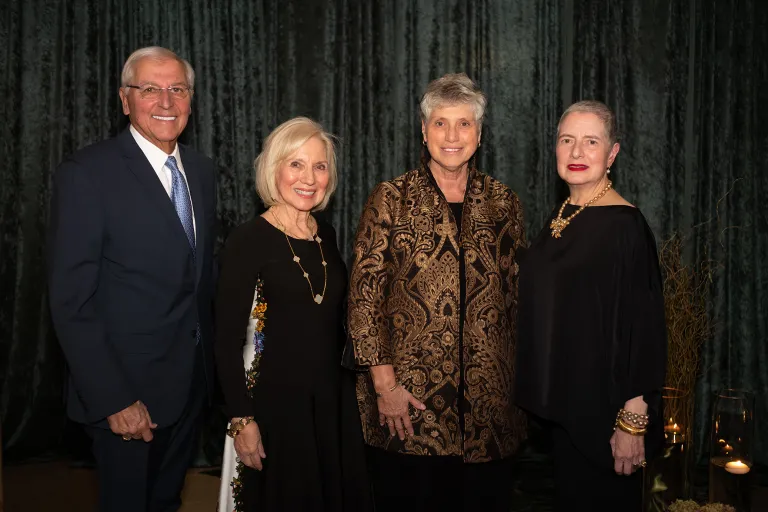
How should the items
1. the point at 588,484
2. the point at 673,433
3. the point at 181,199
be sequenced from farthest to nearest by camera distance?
1. the point at 673,433
2. the point at 181,199
3. the point at 588,484

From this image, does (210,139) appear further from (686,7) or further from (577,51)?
(686,7)

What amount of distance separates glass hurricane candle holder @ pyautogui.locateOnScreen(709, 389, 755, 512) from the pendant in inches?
54.0

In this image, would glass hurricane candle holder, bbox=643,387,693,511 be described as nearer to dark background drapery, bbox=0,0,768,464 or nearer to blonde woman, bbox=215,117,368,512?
dark background drapery, bbox=0,0,768,464

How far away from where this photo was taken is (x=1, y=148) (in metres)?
4.43

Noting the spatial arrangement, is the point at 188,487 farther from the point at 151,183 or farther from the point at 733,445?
the point at 733,445

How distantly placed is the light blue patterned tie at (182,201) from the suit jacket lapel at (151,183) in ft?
0.16

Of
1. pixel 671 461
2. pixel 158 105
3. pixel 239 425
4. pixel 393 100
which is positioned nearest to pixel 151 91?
pixel 158 105

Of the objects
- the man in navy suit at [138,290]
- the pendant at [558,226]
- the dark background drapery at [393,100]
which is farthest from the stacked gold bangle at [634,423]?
the dark background drapery at [393,100]

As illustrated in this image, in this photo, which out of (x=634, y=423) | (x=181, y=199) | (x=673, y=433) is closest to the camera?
(x=634, y=423)

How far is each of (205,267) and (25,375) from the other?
264cm

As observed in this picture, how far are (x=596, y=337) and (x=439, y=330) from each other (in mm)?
491

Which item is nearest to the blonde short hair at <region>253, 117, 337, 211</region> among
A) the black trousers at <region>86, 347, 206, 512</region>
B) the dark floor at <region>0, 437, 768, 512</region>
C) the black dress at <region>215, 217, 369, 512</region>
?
the black dress at <region>215, 217, 369, 512</region>

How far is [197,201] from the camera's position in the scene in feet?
8.25

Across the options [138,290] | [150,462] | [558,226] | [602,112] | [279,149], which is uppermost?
[602,112]
